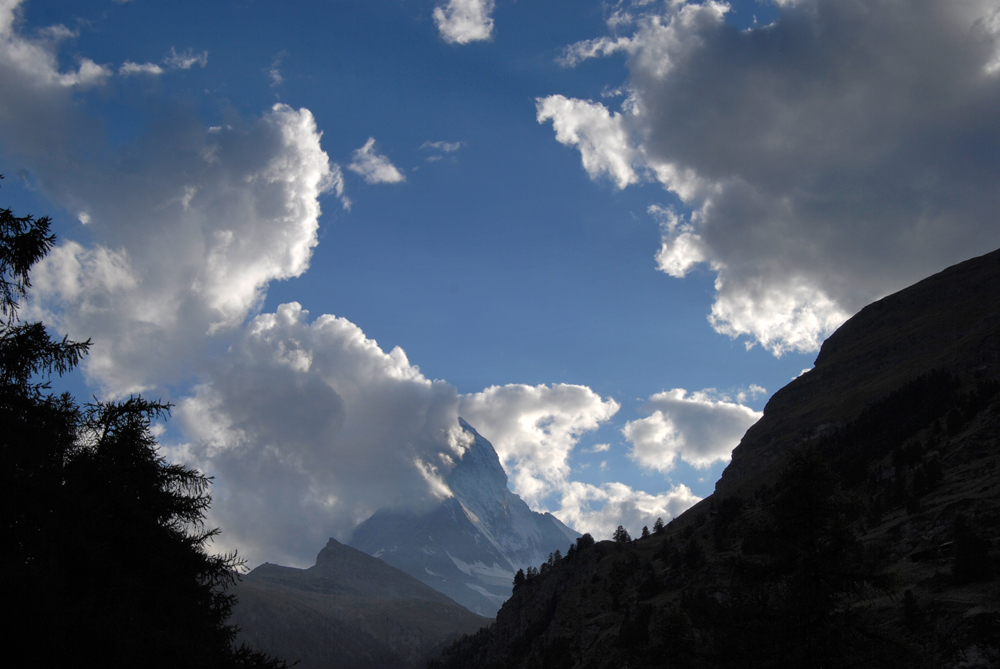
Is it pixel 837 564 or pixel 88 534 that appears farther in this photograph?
pixel 837 564

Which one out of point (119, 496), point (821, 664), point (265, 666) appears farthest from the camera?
point (821, 664)

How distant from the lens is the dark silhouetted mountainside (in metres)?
20.5

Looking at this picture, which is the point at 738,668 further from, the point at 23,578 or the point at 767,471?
the point at 767,471

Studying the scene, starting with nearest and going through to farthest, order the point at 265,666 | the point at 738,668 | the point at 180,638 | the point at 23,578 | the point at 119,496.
Result: the point at 23,578
the point at 180,638
the point at 119,496
the point at 265,666
the point at 738,668

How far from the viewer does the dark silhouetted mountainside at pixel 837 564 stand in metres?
20.5

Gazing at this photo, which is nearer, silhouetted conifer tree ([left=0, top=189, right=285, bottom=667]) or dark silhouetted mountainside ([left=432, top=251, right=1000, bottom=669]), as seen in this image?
silhouetted conifer tree ([left=0, top=189, right=285, bottom=667])

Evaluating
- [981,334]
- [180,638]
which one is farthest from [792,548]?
[981,334]

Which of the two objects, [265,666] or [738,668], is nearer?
[265,666]

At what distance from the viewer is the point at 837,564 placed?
20.3 meters

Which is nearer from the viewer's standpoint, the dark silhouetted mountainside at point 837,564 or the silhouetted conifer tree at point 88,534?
the silhouetted conifer tree at point 88,534

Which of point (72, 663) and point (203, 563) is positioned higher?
point (203, 563)

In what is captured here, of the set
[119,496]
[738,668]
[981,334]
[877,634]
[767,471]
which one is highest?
[981,334]

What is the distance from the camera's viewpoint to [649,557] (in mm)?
160000

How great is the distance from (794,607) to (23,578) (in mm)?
21687
